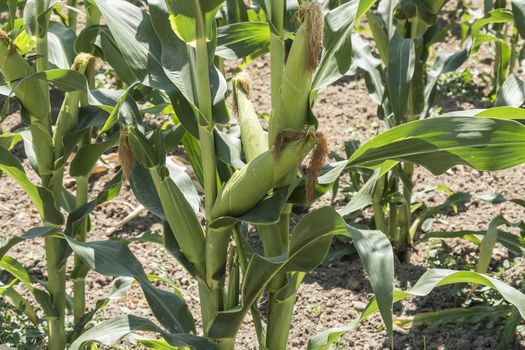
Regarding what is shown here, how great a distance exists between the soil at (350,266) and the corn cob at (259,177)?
3.63 ft

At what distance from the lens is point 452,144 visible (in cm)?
216

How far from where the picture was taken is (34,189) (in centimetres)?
299

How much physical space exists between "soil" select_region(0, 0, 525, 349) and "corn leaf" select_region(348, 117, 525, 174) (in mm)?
1171

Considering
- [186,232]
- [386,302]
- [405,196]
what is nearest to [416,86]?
[405,196]

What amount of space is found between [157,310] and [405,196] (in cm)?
155

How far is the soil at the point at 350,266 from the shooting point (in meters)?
3.40

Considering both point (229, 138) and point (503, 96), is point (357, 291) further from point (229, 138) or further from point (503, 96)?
point (229, 138)

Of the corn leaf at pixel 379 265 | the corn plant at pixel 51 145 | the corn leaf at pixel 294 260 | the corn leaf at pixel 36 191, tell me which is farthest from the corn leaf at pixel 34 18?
the corn leaf at pixel 379 265

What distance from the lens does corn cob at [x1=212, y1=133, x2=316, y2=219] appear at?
2.22m

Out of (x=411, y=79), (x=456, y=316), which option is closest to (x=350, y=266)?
(x=456, y=316)

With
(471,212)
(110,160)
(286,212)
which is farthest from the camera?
(110,160)

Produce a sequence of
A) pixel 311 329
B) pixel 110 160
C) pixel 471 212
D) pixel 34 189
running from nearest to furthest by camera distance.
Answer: pixel 34 189 → pixel 311 329 → pixel 471 212 → pixel 110 160

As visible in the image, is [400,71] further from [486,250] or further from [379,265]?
[379,265]

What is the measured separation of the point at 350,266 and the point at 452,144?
1.78 m
